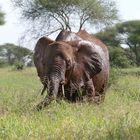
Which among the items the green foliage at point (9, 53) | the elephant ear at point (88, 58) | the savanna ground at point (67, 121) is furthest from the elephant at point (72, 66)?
the green foliage at point (9, 53)

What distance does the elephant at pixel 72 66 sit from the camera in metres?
7.86

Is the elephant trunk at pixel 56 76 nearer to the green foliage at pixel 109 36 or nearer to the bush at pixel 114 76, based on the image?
the bush at pixel 114 76

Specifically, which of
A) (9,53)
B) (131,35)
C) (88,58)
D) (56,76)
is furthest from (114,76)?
(9,53)

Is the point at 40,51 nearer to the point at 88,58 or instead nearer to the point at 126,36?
the point at 88,58

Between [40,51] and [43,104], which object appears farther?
[40,51]

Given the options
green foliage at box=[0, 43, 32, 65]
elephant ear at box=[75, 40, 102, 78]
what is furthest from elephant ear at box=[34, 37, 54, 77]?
green foliage at box=[0, 43, 32, 65]

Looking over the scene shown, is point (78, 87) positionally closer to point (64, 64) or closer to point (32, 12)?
point (64, 64)

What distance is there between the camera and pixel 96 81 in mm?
9430

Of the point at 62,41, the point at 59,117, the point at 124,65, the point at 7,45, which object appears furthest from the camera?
the point at 7,45

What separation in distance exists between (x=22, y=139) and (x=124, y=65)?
73.4ft

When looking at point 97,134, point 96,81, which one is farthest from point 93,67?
point 97,134

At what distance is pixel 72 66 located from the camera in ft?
27.5

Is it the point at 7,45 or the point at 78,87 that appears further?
the point at 7,45

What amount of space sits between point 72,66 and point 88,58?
1.80ft
